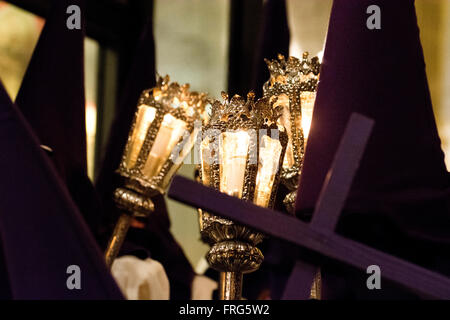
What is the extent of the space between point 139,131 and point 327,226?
0.55 meters

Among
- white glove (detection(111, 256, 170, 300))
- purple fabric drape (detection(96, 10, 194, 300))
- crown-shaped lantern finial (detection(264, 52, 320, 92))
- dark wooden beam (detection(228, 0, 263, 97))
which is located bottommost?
white glove (detection(111, 256, 170, 300))

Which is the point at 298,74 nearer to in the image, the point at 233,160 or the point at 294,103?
the point at 294,103

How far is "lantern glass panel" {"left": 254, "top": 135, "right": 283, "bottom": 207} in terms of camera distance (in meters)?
0.92

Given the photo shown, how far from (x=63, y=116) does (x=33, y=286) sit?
0.61 m

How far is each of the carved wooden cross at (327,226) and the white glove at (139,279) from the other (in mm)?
654

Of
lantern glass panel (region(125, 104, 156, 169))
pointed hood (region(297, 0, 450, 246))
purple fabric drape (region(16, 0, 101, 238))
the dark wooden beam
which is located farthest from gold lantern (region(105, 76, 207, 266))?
the dark wooden beam

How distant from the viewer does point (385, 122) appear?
777 millimetres

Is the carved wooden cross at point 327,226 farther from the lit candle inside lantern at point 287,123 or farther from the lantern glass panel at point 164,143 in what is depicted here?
the lantern glass panel at point 164,143

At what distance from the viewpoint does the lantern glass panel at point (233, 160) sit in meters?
0.90

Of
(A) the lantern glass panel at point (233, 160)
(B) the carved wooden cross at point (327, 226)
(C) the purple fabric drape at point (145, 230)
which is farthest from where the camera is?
(C) the purple fabric drape at point (145, 230)

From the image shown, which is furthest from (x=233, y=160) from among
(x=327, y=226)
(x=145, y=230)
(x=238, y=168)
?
(x=145, y=230)

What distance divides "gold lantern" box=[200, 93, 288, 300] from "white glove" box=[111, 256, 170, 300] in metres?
0.29

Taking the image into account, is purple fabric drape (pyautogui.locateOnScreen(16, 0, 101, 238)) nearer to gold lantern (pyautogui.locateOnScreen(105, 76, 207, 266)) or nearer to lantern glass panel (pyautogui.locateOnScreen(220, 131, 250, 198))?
Answer: gold lantern (pyautogui.locateOnScreen(105, 76, 207, 266))

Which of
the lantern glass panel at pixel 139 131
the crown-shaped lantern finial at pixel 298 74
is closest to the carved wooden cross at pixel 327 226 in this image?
the crown-shaped lantern finial at pixel 298 74
